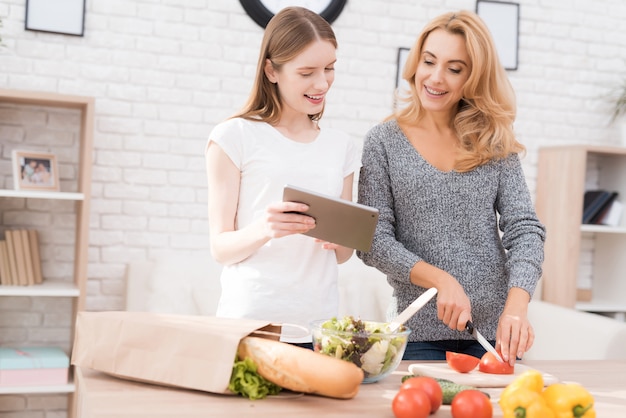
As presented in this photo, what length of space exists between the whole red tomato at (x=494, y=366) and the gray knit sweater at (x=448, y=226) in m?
0.33

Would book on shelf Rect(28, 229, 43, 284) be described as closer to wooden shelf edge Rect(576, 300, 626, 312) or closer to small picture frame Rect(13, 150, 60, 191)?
small picture frame Rect(13, 150, 60, 191)

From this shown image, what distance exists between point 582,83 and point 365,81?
50.0 inches

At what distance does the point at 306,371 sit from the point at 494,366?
18.9 inches

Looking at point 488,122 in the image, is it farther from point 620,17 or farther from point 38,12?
point 620,17

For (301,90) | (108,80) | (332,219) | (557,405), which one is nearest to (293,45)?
(301,90)

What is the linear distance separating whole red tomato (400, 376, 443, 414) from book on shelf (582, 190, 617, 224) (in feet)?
9.91

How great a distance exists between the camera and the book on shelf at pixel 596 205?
3955 millimetres

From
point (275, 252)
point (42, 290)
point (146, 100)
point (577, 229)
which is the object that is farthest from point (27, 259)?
point (577, 229)

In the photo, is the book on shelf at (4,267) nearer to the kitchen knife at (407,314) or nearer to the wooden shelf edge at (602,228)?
the kitchen knife at (407,314)

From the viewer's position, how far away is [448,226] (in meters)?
1.86

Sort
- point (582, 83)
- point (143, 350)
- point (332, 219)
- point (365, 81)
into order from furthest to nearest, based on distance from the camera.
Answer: point (582, 83) → point (365, 81) → point (332, 219) → point (143, 350)

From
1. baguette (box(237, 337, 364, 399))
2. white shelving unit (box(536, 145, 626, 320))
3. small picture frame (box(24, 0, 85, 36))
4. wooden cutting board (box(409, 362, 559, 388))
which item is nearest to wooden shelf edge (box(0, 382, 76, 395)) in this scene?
small picture frame (box(24, 0, 85, 36))

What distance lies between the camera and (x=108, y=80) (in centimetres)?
337

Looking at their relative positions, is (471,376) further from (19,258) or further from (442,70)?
(19,258)
